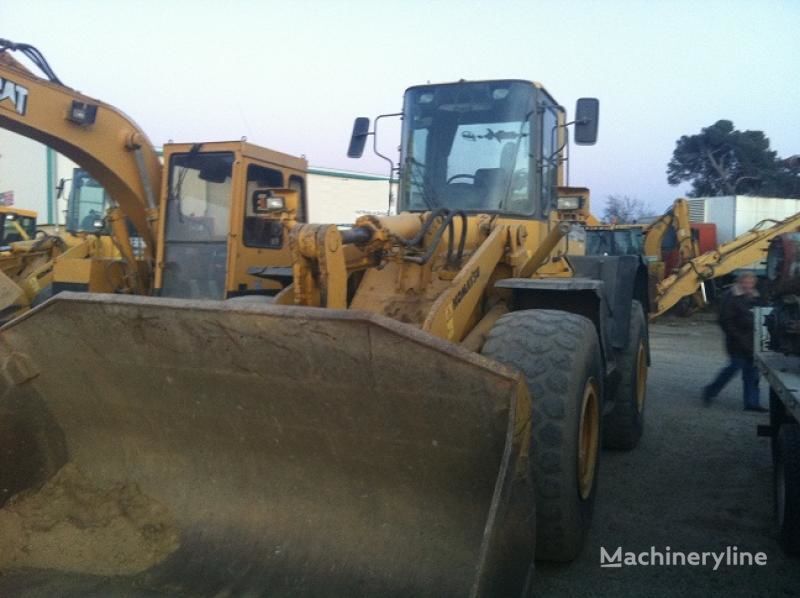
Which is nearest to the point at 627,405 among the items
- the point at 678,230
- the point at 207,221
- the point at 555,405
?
the point at 555,405

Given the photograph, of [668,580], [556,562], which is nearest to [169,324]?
[556,562]

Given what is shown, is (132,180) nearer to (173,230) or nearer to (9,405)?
(173,230)

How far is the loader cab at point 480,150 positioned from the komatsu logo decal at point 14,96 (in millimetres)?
3530

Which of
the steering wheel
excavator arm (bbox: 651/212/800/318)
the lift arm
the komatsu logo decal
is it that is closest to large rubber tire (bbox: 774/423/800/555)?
the steering wheel

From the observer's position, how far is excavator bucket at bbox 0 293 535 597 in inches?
118

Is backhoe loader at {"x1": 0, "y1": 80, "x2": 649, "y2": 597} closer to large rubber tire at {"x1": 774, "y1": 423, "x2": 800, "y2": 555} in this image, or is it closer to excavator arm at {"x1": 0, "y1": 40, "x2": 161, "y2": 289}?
large rubber tire at {"x1": 774, "y1": 423, "x2": 800, "y2": 555}

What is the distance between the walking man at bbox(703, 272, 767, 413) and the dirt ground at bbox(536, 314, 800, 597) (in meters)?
0.28

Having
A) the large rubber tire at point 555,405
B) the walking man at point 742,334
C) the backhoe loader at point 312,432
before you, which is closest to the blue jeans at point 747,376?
the walking man at point 742,334

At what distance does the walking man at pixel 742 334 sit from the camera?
7957 millimetres

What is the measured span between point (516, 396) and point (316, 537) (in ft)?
4.22

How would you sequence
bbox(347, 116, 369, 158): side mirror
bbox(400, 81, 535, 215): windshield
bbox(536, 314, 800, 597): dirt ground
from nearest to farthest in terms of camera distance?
1. bbox(536, 314, 800, 597): dirt ground
2. bbox(400, 81, 535, 215): windshield
3. bbox(347, 116, 369, 158): side mirror

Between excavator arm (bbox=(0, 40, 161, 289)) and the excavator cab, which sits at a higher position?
excavator arm (bbox=(0, 40, 161, 289))

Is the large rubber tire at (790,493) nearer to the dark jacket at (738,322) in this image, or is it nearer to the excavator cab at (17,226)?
the dark jacket at (738,322)

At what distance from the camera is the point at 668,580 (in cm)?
391
